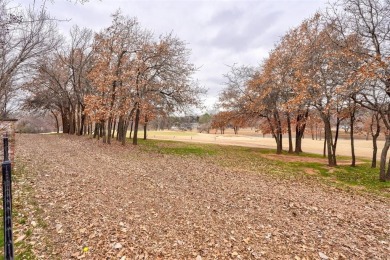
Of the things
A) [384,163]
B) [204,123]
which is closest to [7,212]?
[384,163]

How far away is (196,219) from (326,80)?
12.7 m

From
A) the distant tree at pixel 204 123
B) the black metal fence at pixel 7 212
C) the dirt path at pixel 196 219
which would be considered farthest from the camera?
the distant tree at pixel 204 123

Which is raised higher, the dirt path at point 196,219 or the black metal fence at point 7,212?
the black metal fence at point 7,212

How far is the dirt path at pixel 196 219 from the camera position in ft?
14.8

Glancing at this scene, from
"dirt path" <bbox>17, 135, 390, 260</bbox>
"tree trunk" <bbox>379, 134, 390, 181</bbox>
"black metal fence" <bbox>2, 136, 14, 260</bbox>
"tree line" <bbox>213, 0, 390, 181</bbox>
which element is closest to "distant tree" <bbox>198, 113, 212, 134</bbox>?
"tree line" <bbox>213, 0, 390, 181</bbox>

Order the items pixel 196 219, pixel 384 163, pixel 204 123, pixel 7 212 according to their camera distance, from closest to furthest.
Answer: pixel 7 212, pixel 196 219, pixel 384 163, pixel 204 123

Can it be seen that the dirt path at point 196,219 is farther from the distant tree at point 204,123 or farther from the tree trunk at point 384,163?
the distant tree at point 204,123

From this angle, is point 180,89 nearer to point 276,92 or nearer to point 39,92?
point 276,92

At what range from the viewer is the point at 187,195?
759cm

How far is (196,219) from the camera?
5.81m

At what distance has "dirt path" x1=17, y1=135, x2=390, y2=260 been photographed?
4.52 meters

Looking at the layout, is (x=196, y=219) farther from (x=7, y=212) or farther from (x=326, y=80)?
(x=326, y=80)

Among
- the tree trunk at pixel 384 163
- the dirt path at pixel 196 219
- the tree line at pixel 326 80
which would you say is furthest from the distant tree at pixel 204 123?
the dirt path at pixel 196 219

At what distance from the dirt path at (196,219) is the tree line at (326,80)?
547 centimetres
